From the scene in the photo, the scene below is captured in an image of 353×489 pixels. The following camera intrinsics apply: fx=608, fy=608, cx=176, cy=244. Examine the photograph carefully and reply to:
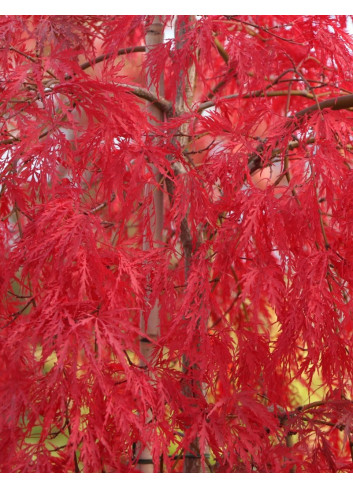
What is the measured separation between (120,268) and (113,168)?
16cm

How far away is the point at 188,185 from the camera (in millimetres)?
980

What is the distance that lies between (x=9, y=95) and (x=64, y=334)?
1.17ft

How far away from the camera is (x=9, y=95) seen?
2.90 feet

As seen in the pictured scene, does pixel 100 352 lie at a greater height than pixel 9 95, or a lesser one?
lesser

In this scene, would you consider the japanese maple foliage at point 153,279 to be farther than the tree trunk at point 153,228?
No

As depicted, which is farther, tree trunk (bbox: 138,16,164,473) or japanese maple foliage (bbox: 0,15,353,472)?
tree trunk (bbox: 138,16,164,473)

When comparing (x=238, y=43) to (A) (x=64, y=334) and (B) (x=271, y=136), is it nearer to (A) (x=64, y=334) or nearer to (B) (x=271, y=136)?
(B) (x=271, y=136)

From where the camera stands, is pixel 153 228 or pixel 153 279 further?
pixel 153 228
